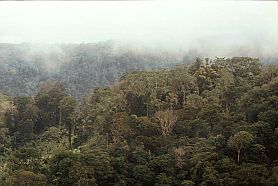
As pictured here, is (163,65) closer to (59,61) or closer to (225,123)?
(59,61)

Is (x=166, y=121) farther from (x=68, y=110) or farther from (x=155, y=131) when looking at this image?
(x=68, y=110)

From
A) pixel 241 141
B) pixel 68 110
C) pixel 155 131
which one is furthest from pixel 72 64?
pixel 241 141

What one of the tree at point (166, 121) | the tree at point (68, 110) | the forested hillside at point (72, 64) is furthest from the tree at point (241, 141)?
the forested hillside at point (72, 64)

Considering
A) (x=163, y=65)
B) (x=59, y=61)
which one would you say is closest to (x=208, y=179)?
(x=163, y=65)

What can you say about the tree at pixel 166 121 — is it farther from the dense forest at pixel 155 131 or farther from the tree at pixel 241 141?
the tree at pixel 241 141

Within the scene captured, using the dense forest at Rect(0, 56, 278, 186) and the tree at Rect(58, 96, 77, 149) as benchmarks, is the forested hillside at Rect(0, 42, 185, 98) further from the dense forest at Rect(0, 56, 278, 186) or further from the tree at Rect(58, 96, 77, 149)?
the dense forest at Rect(0, 56, 278, 186)

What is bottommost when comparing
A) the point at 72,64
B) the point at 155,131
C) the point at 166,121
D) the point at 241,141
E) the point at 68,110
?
the point at 155,131

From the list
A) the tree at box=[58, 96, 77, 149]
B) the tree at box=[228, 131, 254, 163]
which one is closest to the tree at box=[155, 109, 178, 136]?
the tree at box=[228, 131, 254, 163]

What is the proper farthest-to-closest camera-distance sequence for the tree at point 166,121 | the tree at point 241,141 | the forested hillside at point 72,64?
the forested hillside at point 72,64, the tree at point 166,121, the tree at point 241,141
